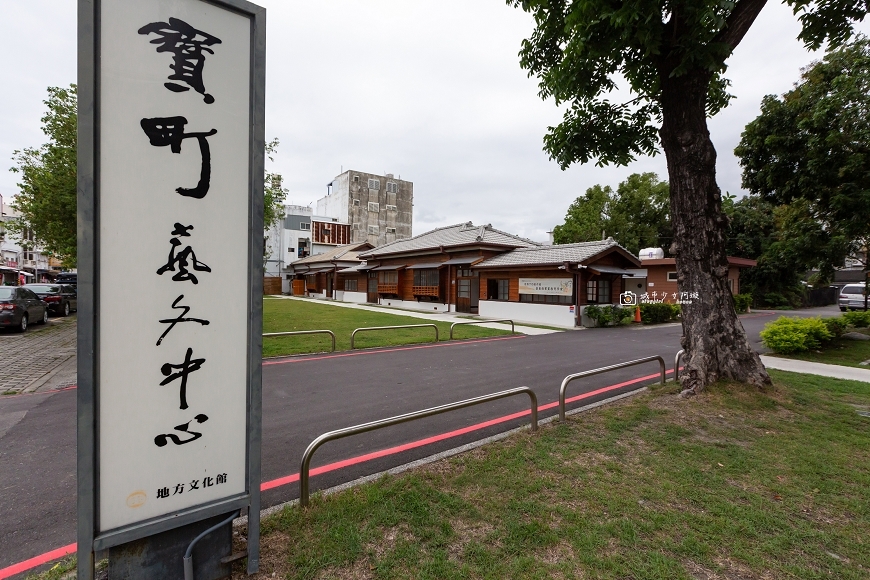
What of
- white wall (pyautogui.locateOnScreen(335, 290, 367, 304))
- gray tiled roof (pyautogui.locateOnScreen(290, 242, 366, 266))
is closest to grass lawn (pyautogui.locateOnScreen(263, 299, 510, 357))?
white wall (pyautogui.locateOnScreen(335, 290, 367, 304))

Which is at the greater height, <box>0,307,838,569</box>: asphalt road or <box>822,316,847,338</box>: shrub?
<box>822,316,847,338</box>: shrub

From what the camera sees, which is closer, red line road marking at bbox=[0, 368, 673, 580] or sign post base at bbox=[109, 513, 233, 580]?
sign post base at bbox=[109, 513, 233, 580]

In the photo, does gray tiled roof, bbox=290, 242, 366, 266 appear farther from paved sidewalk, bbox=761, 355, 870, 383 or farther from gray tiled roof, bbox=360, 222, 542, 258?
paved sidewalk, bbox=761, 355, 870, 383

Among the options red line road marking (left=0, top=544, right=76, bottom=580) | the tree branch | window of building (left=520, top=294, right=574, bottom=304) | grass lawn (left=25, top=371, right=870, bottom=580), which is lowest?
red line road marking (left=0, top=544, right=76, bottom=580)

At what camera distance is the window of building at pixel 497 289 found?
830 inches

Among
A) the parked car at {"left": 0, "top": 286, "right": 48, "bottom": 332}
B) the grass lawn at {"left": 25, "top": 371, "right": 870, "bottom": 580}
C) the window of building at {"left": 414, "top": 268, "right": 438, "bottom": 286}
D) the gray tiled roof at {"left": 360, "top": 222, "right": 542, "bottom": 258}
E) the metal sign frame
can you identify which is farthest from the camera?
the window of building at {"left": 414, "top": 268, "right": 438, "bottom": 286}

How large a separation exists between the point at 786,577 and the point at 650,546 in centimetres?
74

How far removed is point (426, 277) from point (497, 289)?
6.24 meters

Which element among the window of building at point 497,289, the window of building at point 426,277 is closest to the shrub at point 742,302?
the window of building at point 497,289

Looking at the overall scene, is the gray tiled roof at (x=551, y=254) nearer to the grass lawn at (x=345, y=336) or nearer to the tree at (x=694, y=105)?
the grass lawn at (x=345, y=336)

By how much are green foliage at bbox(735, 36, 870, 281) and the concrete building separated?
41.4 meters

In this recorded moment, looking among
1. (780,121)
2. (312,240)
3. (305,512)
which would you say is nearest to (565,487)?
(305,512)

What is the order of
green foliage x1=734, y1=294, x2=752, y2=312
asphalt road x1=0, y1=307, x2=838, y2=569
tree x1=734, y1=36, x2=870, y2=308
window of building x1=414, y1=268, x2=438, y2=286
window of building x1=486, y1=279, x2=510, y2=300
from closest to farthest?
asphalt road x1=0, y1=307, x2=838, y2=569 < tree x1=734, y1=36, x2=870, y2=308 < window of building x1=486, y1=279, x2=510, y2=300 < window of building x1=414, y1=268, x2=438, y2=286 < green foliage x1=734, y1=294, x2=752, y2=312

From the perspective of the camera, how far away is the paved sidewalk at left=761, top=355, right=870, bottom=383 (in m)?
8.00
